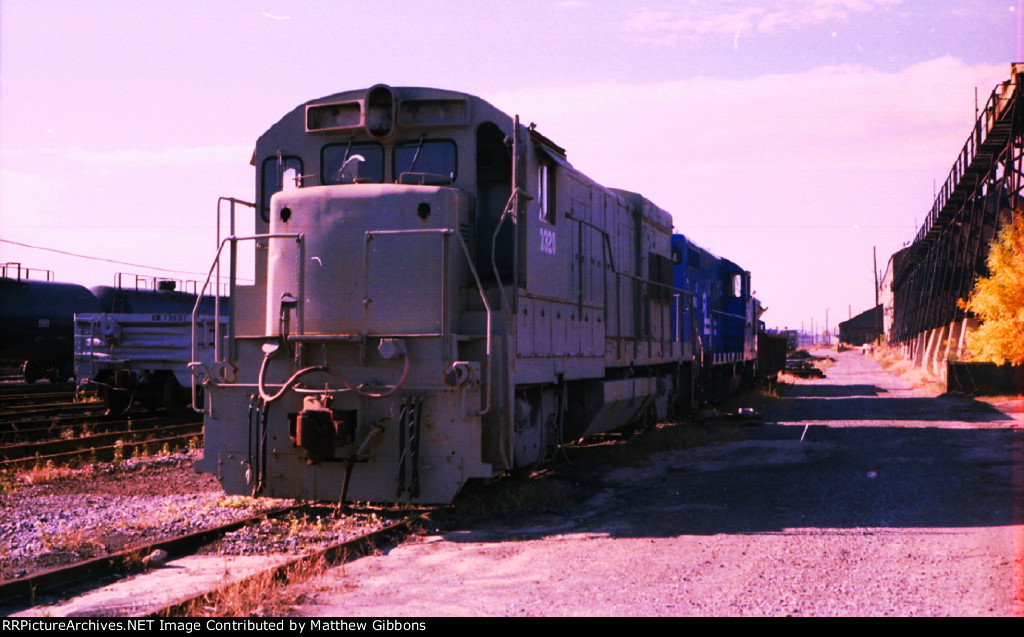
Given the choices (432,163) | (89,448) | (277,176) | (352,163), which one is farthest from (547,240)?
(89,448)

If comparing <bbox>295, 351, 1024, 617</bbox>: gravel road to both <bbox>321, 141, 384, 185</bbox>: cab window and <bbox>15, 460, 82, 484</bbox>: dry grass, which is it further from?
<bbox>15, 460, 82, 484</bbox>: dry grass

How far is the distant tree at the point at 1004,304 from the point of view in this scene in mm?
22281

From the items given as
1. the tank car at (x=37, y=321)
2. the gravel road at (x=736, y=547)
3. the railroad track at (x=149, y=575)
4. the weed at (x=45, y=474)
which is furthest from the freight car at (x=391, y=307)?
the tank car at (x=37, y=321)

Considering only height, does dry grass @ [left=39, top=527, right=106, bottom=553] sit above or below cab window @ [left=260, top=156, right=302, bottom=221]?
below

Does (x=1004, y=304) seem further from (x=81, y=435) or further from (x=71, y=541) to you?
(x=71, y=541)

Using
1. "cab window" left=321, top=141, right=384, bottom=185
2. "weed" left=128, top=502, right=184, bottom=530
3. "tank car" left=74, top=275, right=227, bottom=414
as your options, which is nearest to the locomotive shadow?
"weed" left=128, top=502, right=184, bottom=530

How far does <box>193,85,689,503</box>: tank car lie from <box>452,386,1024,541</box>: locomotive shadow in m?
0.98

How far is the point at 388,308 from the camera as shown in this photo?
7.29 meters

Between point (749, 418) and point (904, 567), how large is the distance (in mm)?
11116

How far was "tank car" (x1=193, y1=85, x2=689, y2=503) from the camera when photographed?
23.3ft

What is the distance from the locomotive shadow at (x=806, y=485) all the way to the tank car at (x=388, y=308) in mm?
984

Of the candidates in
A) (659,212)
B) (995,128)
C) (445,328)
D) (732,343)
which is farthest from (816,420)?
(995,128)

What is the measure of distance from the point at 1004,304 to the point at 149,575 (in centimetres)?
2227

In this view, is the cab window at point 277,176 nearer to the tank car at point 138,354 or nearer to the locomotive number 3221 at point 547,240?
the locomotive number 3221 at point 547,240
